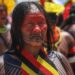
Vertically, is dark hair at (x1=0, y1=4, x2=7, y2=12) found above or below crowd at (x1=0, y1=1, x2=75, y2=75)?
below

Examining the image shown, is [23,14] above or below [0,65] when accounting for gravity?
above

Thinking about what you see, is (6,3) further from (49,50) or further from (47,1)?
(49,50)

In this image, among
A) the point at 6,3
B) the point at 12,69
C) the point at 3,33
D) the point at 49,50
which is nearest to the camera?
the point at 12,69

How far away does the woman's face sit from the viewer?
3.29 meters

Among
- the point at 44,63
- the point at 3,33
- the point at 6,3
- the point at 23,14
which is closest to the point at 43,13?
the point at 23,14

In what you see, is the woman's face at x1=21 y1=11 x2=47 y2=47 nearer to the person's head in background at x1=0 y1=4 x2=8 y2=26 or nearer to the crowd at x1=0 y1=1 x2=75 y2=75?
the crowd at x1=0 y1=1 x2=75 y2=75

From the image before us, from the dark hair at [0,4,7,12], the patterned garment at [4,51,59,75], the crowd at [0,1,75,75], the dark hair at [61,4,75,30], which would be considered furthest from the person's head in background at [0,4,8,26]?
the patterned garment at [4,51,59,75]

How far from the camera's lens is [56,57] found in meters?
3.46

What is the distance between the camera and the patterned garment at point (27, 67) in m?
3.28

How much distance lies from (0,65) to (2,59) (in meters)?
0.05

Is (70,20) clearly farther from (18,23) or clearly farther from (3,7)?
(18,23)

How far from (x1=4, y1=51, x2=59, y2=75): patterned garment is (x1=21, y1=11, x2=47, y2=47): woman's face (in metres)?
0.11

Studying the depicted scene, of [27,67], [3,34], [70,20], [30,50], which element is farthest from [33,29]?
[70,20]

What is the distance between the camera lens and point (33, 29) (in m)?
3.29
